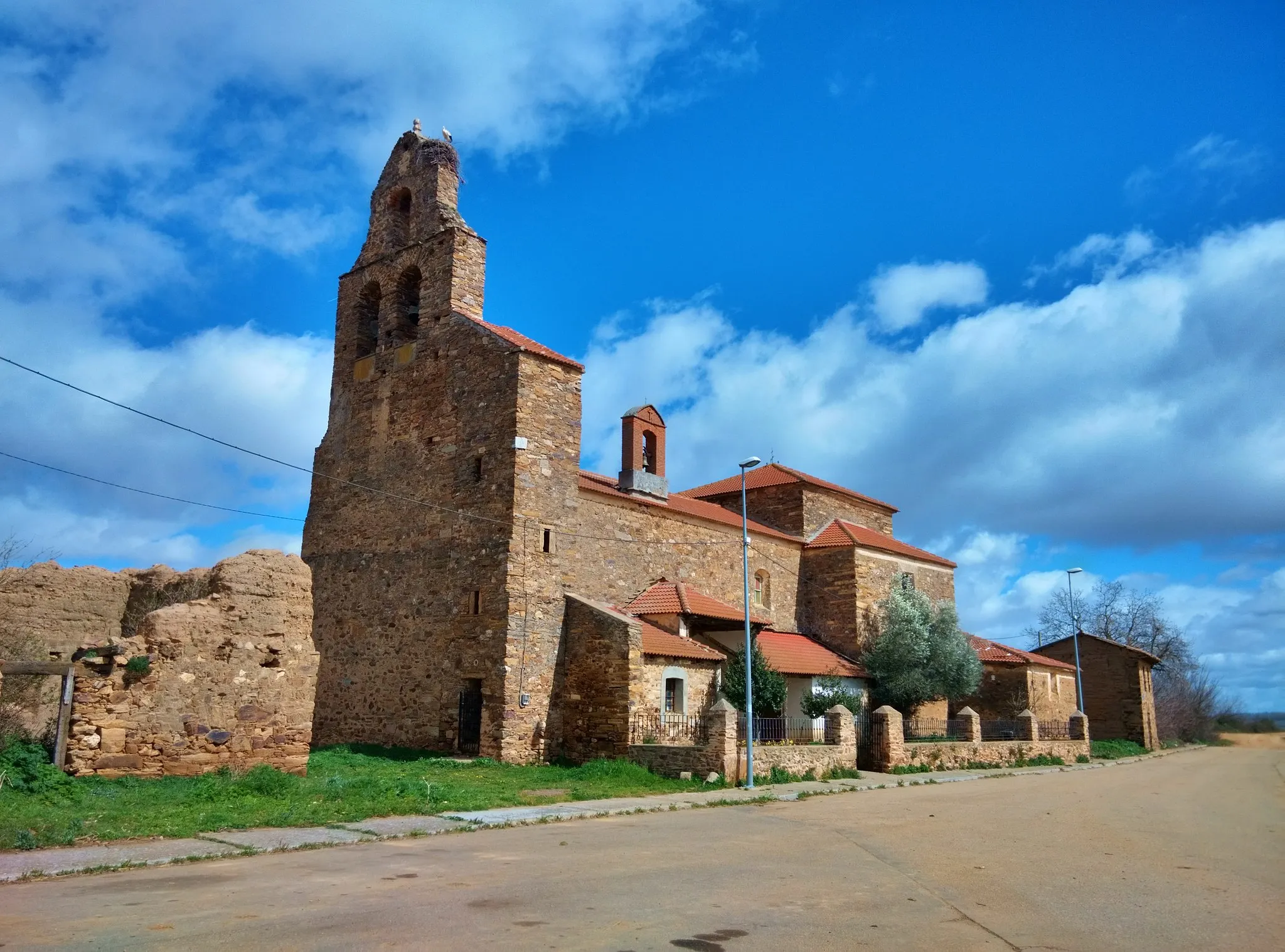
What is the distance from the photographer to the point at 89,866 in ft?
32.5

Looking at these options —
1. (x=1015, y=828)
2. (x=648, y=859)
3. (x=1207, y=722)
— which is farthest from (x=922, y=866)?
(x=1207, y=722)

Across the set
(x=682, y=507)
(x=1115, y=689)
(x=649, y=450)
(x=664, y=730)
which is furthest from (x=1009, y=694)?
(x=664, y=730)

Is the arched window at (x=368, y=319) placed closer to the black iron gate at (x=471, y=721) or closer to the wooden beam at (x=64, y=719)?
the black iron gate at (x=471, y=721)

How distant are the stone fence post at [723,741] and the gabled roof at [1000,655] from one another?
20028 millimetres

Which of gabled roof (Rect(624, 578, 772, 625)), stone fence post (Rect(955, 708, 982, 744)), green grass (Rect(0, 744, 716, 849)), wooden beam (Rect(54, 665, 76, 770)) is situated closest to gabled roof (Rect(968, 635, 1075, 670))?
stone fence post (Rect(955, 708, 982, 744))

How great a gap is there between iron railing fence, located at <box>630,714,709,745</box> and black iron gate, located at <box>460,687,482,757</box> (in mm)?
3793

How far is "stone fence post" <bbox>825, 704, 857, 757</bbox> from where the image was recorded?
25.5 metres

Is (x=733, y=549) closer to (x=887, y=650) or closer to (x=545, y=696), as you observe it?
(x=887, y=650)

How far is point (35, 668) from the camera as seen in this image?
538 inches

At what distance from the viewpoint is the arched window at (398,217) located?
2855cm

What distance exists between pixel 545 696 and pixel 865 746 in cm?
972

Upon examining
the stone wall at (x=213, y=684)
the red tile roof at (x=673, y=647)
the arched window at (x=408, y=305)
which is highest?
the arched window at (x=408, y=305)

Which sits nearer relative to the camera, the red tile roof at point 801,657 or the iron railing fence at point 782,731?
the iron railing fence at point 782,731

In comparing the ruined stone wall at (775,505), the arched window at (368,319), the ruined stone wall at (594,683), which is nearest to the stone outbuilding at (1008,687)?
the ruined stone wall at (775,505)
